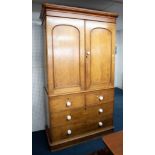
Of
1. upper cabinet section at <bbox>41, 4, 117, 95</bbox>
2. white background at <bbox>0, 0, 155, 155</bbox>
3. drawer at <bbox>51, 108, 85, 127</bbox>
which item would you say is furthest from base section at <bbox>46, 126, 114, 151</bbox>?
white background at <bbox>0, 0, 155, 155</bbox>

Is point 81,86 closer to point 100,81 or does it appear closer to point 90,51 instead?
point 100,81

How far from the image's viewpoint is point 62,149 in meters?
2.04

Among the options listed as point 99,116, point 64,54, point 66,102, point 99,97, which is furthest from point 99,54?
point 99,116

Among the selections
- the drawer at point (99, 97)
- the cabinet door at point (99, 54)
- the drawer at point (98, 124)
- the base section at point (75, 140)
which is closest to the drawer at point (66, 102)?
the drawer at point (99, 97)

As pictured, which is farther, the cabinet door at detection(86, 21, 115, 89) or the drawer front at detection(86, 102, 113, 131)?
the drawer front at detection(86, 102, 113, 131)

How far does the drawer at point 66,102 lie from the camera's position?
191 cm

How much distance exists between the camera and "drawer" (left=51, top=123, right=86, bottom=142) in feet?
6.53

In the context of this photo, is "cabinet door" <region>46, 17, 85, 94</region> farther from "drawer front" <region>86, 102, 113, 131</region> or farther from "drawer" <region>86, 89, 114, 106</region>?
"drawer front" <region>86, 102, 113, 131</region>

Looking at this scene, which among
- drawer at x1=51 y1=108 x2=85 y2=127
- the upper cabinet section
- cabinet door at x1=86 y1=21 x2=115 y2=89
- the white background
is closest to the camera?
the white background

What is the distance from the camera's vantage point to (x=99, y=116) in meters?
2.28

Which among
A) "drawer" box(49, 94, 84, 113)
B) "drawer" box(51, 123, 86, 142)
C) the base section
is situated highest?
"drawer" box(49, 94, 84, 113)

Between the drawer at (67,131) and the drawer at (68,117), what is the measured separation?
7 cm

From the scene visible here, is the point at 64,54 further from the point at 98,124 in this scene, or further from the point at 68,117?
the point at 98,124
